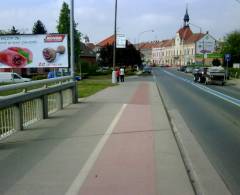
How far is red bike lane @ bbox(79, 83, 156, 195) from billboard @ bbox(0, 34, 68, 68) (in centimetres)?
1189

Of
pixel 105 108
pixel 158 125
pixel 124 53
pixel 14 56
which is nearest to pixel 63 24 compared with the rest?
pixel 124 53

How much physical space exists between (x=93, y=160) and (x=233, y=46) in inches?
3090

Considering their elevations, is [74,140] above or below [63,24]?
below

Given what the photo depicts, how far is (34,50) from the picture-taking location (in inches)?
906

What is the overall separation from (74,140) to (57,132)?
120 centimetres

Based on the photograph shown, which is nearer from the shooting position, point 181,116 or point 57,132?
point 57,132

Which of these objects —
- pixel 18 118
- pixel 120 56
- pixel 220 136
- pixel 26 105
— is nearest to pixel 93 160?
pixel 18 118

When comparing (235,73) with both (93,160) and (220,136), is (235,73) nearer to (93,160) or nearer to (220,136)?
(220,136)

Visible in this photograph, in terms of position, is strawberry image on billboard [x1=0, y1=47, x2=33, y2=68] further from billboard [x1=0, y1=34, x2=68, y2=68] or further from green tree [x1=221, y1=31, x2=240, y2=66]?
green tree [x1=221, y1=31, x2=240, y2=66]

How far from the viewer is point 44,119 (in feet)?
41.6

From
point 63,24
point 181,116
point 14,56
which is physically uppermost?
point 63,24

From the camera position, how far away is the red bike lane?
225 inches

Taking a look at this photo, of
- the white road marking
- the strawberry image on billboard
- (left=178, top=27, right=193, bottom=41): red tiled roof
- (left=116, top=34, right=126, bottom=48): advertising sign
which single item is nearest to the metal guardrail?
the white road marking

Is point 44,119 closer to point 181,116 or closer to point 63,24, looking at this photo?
point 181,116
